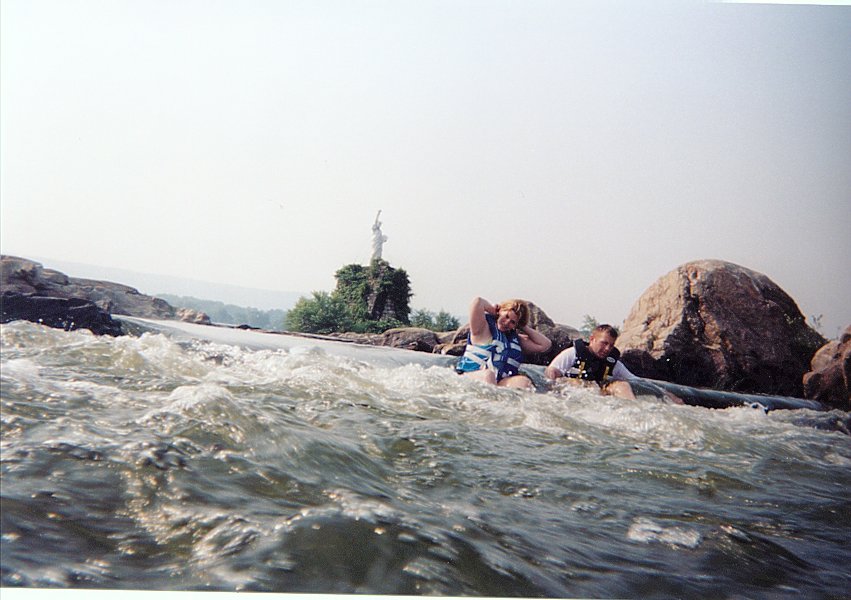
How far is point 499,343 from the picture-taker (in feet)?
10.0

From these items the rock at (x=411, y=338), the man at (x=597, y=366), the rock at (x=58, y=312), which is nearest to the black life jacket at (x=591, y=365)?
the man at (x=597, y=366)

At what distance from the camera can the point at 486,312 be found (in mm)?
2852

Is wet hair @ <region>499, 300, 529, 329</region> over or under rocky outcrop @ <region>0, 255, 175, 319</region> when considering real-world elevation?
over

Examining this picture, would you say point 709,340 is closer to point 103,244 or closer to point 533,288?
point 533,288

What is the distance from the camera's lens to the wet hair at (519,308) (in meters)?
2.81


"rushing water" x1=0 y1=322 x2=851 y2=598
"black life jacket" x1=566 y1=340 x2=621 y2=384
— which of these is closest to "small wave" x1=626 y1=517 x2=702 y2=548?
"rushing water" x1=0 y1=322 x2=851 y2=598

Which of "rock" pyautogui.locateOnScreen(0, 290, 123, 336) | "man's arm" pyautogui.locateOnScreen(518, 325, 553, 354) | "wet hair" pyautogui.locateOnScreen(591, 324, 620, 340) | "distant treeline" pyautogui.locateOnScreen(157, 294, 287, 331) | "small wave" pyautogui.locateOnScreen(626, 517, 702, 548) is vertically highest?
"wet hair" pyautogui.locateOnScreen(591, 324, 620, 340)

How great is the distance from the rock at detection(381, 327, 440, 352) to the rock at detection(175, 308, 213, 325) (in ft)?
2.27

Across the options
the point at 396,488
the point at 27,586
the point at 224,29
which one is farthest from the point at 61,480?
the point at 224,29

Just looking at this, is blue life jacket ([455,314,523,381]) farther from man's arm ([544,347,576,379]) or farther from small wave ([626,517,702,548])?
small wave ([626,517,702,548])

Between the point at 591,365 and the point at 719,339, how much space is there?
64 cm

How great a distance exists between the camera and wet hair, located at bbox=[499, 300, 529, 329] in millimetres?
2809

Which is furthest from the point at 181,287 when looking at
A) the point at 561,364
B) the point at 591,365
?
the point at 591,365

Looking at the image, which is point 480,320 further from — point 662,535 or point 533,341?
point 662,535
